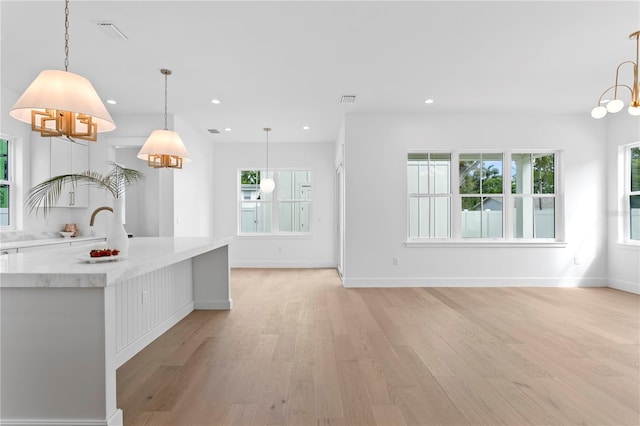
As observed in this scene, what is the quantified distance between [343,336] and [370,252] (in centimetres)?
236

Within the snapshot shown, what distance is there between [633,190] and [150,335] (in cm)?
677

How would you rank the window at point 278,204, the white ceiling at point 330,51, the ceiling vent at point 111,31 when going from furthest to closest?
the window at point 278,204 < the ceiling vent at point 111,31 < the white ceiling at point 330,51

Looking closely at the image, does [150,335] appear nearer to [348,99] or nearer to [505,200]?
[348,99]

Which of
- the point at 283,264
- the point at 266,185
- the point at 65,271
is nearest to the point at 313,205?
the point at 266,185

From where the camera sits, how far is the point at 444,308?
4027mm

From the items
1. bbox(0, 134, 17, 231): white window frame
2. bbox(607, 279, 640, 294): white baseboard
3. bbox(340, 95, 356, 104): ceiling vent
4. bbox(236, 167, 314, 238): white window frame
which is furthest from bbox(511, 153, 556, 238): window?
bbox(0, 134, 17, 231): white window frame

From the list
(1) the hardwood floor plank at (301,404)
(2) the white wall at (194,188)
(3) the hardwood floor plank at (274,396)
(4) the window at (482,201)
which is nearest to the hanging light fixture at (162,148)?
(2) the white wall at (194,188)

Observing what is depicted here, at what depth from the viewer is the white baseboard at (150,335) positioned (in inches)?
98.6

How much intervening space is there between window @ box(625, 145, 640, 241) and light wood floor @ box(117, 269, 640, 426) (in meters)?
1.46

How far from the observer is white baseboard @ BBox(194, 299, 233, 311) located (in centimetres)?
392

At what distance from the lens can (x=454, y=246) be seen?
533 centimetres

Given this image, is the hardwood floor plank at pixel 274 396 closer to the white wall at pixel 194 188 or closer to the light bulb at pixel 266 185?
the white wall at pixel 194 188

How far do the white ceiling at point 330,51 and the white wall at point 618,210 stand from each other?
0.83m

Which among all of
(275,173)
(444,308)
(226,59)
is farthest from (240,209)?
(444,308)
